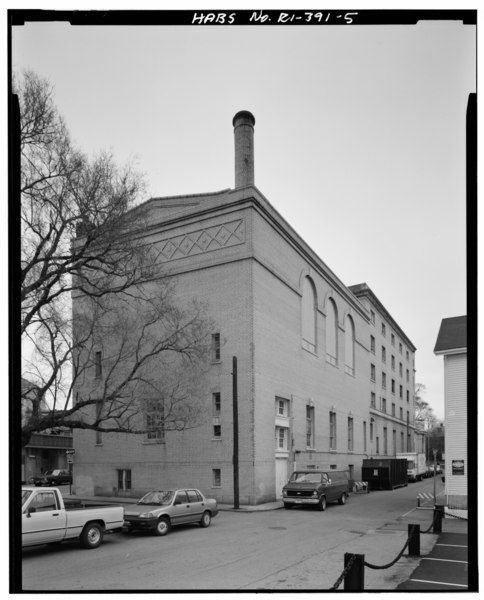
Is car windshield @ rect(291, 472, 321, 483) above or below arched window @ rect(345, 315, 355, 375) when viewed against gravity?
below

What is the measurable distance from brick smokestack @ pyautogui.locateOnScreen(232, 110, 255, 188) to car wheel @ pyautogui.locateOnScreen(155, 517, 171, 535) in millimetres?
20739

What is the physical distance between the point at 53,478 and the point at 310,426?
2241cm

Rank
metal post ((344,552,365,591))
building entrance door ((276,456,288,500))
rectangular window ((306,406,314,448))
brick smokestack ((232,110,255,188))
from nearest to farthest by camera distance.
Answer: metal post ((344,552,365,591)) → building entrance door ((276,456,288,500)) → brick smokestack ((232,110,255,188)) → rectangular window ((306,406,314,448))

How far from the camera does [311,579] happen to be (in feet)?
39.9

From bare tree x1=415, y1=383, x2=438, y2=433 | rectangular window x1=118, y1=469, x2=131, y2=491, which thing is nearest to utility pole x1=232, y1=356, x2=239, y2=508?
rectangular window x1=118, y1=469, x2=131, y2=491

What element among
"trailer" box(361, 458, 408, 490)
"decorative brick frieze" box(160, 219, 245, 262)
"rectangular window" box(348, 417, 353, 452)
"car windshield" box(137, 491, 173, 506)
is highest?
"decorative brick frieze" box(160, 219, 245, 262)

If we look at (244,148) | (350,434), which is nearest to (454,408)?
(244,148)

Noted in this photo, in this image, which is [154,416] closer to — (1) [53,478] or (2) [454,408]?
(2) [454,408]

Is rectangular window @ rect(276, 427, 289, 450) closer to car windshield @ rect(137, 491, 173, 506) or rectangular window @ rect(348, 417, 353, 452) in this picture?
car windshield @ rect(137, 491, 173, 506)

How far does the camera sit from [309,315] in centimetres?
4256

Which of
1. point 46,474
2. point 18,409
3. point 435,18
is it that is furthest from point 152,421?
point 46,474

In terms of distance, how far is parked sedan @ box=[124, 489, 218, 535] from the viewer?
18.4 m

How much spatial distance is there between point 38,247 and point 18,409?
9.76 meters

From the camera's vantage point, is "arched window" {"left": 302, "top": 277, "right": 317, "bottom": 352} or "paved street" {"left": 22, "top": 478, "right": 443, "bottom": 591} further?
"arched window" {"left": 302, "top": 277, "right": 317, "bottom": 352}
